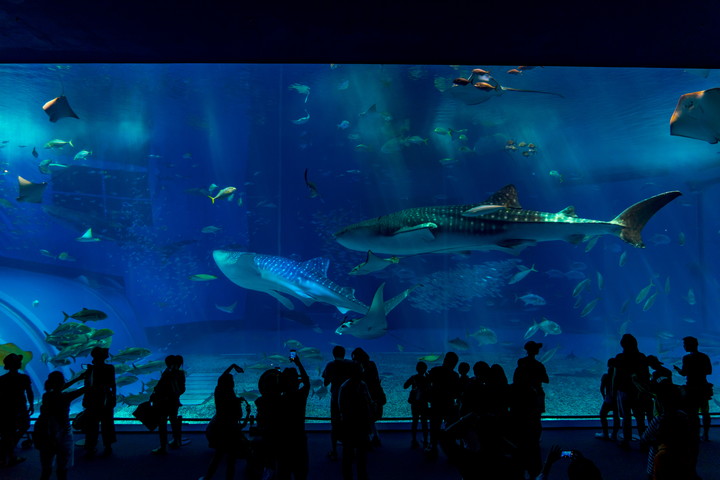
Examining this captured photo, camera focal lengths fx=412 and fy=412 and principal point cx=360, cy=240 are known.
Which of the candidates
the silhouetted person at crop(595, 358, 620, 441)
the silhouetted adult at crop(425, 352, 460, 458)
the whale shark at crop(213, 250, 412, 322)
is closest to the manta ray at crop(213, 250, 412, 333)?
the whale shark at crop(213, 250, 412, 322)

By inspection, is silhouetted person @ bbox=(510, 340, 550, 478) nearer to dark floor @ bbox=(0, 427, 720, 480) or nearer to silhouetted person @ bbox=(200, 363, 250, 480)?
dark floor @ bbox=(0, 427, 720, 480)

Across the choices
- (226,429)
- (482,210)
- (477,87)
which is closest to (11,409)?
(226,429)

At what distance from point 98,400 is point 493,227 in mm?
4721

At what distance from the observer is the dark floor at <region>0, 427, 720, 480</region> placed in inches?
153

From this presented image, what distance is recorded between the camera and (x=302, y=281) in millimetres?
7457

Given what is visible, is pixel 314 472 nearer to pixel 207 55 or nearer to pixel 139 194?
pixel 207 55

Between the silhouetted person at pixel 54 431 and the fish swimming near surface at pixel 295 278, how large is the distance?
3636 millimetres

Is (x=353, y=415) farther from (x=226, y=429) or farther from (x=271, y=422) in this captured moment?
(x=226, y=429)

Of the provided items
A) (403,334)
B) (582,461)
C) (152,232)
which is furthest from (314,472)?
(152,232)

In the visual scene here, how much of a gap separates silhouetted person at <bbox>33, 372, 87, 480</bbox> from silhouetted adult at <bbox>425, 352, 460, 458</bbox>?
3125mm

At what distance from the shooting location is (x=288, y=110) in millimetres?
20734

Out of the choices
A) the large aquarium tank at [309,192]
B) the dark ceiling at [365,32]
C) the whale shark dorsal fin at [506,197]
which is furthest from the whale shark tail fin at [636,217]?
the large aquarium tank at [309,192]

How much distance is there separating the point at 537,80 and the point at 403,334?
1293 centimetres

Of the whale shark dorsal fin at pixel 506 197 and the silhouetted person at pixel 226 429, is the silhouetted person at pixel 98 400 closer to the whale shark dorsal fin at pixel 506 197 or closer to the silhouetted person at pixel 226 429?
the silhouetted person at pixel 226 429
